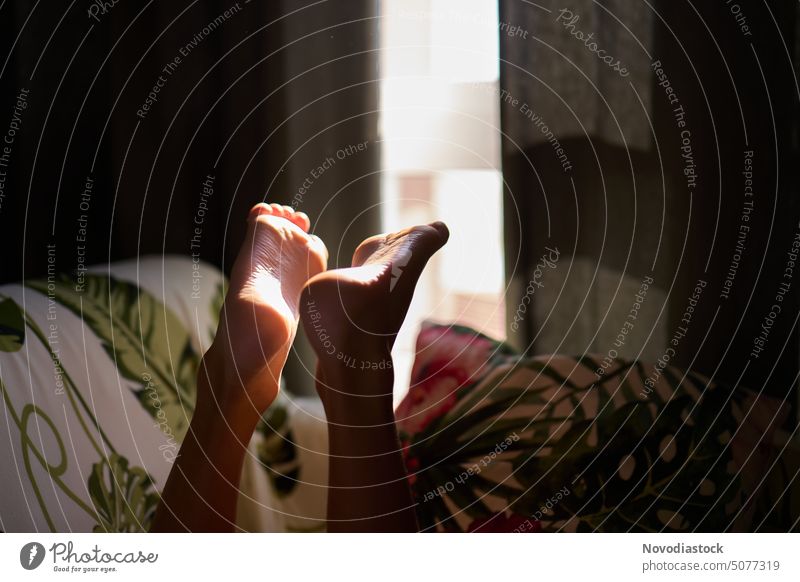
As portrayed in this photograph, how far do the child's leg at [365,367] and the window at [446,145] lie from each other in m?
0.02

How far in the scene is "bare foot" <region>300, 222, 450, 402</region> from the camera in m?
0.45

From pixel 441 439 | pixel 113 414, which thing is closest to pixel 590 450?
pixel 441 439

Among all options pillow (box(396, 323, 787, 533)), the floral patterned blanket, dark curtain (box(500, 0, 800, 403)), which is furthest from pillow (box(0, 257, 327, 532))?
dark curtain (box(500, 0, 800, 403))

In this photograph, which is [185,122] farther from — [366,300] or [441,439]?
[441,439]

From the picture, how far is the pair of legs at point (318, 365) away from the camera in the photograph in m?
0.45

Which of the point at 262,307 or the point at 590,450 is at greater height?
the point at 262,307

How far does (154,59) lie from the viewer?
1.59ft

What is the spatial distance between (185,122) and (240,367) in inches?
7.2

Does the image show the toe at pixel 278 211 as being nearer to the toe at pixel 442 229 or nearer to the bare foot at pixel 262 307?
the bare foot at pixel 262 307

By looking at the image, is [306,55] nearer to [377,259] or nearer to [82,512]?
[377,259]
